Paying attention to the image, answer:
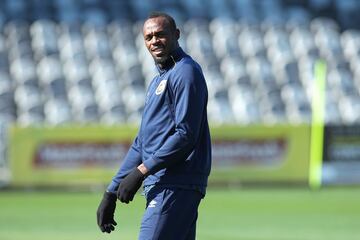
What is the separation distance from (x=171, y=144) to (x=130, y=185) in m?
0.35

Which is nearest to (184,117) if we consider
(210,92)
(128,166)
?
(128,166)

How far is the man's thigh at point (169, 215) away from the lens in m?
6.15

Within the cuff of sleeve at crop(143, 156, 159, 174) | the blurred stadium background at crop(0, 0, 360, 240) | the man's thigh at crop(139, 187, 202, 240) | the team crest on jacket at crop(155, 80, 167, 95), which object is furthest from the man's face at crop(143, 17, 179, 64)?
the blurred stadium background at crop(0, 0, 360, 240)

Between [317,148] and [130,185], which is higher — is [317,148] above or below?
above

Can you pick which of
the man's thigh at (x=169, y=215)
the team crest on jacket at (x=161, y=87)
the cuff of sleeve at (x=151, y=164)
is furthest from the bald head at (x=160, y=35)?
the man's thigh at (x=169, y=215)

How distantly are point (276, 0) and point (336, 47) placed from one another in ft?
8.95

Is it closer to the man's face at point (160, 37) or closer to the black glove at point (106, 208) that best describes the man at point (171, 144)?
the man's face at point (160, 37)

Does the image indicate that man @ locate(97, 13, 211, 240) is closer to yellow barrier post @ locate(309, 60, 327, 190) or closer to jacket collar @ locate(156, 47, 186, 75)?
jacket collar @ locate(156, 47, 186, 75)

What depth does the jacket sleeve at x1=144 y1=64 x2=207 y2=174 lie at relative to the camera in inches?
237

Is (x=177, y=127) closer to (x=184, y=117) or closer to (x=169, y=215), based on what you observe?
(x=184, y=117)

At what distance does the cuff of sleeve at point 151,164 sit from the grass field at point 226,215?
23.3 feet

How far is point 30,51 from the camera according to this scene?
2680 centimetres

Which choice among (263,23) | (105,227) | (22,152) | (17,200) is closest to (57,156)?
(22,152)

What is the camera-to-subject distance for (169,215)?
20.2 ft
